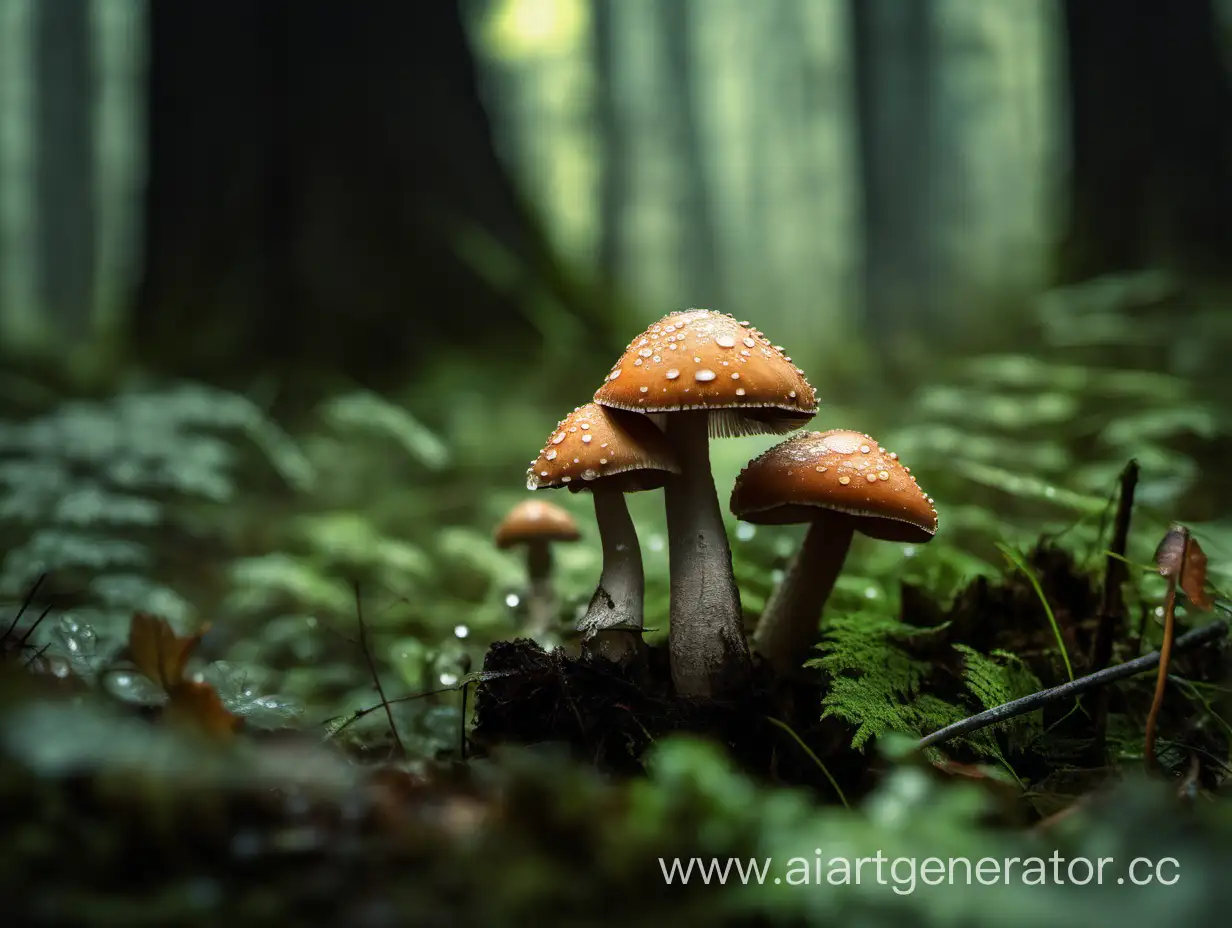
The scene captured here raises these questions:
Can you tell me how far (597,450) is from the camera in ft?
6.45

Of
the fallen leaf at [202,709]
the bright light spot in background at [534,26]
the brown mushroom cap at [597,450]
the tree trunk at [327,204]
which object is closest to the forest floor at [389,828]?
the fallen leaf at [202,709]

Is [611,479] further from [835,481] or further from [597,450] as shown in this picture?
[835,481]

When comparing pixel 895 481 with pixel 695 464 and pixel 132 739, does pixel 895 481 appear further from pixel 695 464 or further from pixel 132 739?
pixel 132 739

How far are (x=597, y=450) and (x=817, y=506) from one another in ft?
2.23

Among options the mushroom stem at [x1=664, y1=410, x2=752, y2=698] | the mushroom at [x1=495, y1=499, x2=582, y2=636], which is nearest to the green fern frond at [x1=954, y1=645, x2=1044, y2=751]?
the mushroom stem at [x1=664, y1=410, x2=752, y2=698]

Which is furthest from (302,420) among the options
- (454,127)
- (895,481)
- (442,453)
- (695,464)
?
(895,481)

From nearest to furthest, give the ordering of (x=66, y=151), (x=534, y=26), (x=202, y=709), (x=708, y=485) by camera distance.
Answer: (x=202, y=709) < (x=708, y=485) < (x=534, y=26) < (x=66, y=151)

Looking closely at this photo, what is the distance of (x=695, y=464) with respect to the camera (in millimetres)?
A: 2219

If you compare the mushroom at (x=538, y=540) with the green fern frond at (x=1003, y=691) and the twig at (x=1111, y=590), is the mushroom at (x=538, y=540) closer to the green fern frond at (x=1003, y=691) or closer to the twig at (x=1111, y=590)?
the green fern frond at (x=1003, y=691)

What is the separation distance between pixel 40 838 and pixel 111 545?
3.48m

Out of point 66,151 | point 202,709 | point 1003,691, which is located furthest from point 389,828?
point 66,151

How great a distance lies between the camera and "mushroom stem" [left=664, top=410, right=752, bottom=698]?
2039 mm

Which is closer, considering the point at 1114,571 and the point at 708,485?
the point at 1114,571

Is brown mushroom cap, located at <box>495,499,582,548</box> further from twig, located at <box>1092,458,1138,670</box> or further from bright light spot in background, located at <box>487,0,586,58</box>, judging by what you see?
bright light spot in background, located at <box>487,0,586,58</box>
